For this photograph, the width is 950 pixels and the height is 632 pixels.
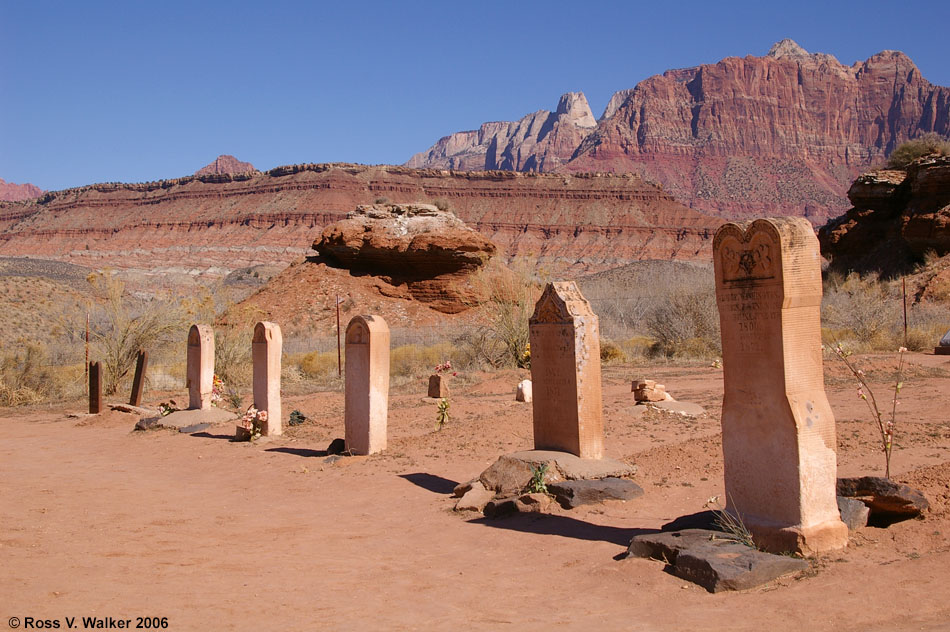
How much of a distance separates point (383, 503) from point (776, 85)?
6536 inches

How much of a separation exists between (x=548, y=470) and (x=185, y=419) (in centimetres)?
971

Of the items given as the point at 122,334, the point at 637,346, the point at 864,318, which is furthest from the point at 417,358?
the point at 864,318

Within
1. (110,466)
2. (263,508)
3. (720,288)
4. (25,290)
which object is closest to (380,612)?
(720,288)

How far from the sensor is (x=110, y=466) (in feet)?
38.0

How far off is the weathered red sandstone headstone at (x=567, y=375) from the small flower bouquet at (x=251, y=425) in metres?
6.16

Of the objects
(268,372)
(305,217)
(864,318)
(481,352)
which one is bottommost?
(481,352)

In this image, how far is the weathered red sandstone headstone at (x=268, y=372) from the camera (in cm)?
1339

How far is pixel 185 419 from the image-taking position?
598 inches

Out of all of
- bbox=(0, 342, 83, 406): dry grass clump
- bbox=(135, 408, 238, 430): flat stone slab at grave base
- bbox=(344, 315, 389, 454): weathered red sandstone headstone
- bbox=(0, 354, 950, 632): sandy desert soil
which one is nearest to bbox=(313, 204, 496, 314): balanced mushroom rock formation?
bbox=(0, 342, 83, 406): dry grass clump

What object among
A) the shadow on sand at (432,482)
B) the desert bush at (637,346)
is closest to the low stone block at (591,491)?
the shadow on sand at (432,482)

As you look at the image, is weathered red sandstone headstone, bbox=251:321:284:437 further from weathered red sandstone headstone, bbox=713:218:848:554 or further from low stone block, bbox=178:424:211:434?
weathered red sandstone headstone, bbox=713:218:848:554

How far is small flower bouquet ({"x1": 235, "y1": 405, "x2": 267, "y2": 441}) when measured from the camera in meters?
13.1

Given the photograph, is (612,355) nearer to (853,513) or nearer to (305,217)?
(853,513)

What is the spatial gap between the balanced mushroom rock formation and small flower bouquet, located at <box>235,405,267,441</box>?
27660 mm
